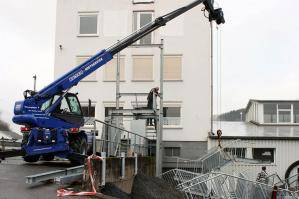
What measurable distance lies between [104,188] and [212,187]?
14.1 feet

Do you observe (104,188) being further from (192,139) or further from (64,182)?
(192,139)

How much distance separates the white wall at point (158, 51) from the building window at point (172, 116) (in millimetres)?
321

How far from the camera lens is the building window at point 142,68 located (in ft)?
97.6

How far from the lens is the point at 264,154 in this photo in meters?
27.8

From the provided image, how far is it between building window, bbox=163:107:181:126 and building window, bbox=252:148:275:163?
4512mm

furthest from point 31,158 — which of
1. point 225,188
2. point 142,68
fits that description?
point 142,68

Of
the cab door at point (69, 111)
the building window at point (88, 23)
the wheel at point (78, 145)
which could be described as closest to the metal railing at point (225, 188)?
the wheel at point (78, 145)

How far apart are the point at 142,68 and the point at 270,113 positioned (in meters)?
9.62

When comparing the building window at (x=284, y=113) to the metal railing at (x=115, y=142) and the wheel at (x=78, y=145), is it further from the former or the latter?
the wheel at (x=78, y=145)

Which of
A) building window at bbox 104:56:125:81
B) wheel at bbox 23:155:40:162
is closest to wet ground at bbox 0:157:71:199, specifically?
wheel at bbox 23:155:40:162

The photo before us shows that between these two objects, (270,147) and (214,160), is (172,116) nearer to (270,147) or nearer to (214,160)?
(214,160)

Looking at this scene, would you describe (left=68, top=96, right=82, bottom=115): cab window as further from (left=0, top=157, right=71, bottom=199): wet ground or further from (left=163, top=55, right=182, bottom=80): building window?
(left=163, top=55, right=182, bottom=80): building window

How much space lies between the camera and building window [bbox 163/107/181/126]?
29.1m

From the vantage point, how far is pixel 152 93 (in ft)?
66.7
